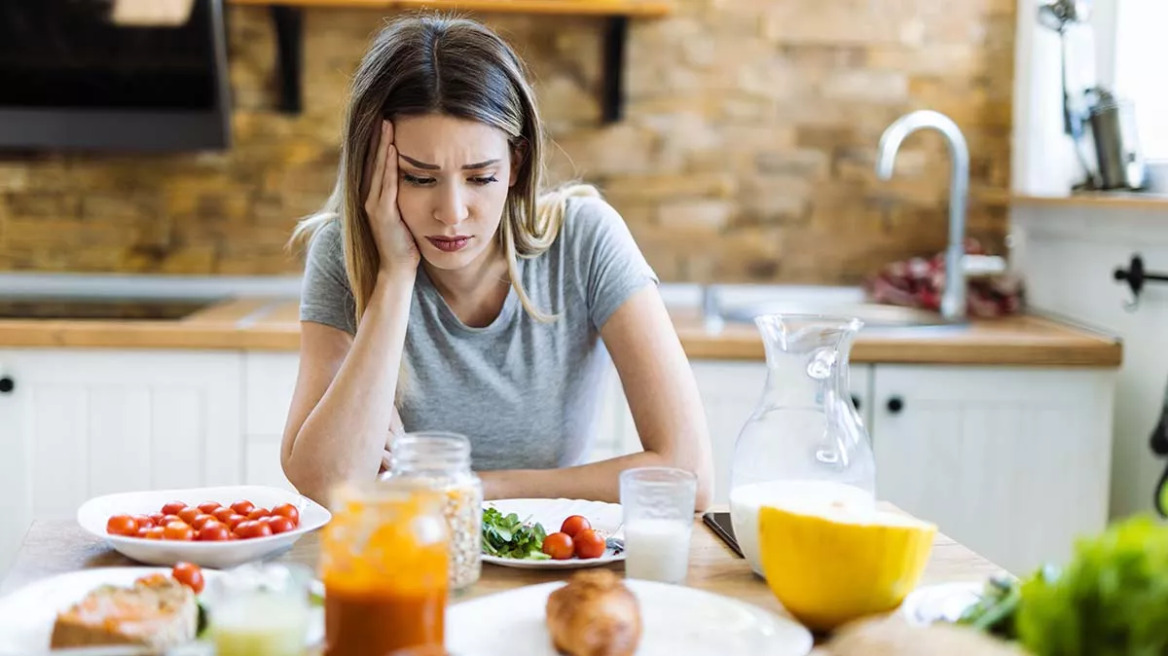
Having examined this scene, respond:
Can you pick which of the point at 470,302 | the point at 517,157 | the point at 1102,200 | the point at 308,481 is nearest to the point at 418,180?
the point at 517,157

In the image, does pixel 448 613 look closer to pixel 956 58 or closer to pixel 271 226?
pixel 271 226

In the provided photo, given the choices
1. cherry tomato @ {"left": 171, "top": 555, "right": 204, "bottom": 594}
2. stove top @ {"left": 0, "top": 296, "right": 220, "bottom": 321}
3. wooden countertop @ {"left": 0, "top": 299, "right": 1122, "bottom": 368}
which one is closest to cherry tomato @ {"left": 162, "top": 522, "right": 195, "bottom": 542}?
cherry tomato @ {"left": 171, "top": 555, "right": 204, "bottom": 594}

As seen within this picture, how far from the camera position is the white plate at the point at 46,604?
105 cm

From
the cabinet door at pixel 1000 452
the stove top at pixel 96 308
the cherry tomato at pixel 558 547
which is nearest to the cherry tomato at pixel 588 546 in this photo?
the cherry tomato at pixel 558 547

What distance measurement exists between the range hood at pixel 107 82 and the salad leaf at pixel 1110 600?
257 centimetres

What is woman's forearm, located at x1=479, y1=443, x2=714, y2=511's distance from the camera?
5.47ft

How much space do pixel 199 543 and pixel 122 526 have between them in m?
0.12

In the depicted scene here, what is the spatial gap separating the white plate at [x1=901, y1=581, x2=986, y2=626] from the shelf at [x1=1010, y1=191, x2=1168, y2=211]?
1.53m

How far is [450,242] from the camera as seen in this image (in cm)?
177

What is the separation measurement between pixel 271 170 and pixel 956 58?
5.66 ft

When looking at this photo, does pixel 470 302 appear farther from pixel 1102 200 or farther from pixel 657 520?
pixel 1102 200

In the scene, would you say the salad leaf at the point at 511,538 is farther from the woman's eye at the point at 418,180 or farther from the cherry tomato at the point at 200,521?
the woman's eye at the point at 418,180

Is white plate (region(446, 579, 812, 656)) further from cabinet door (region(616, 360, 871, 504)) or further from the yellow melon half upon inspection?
cabinet door (region(616, 360, 871, 504))

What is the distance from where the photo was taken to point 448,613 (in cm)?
114
